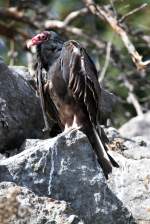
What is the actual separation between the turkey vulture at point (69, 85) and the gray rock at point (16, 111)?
12cm

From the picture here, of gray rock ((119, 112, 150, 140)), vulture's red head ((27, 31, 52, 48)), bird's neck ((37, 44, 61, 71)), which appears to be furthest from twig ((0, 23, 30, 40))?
bird's neck ((37, 44, 61, 71))

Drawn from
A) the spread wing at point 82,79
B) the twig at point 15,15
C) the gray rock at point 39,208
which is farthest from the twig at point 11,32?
the gray rock at point 39,208

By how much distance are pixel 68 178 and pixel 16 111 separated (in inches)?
49.2

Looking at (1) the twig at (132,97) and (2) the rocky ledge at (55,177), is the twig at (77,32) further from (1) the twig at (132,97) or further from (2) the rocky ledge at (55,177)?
(2) the rocky ledge at (55,177)

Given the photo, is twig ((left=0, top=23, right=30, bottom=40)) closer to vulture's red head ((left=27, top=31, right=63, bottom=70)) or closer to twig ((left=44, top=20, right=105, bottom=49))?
twig ((left=44, top=20, right=105, bottom=49))

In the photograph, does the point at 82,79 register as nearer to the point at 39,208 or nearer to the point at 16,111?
the point at 16,111

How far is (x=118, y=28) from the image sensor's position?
8.52 meters

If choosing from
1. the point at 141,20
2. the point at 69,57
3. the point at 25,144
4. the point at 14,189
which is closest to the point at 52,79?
the point at 69,57

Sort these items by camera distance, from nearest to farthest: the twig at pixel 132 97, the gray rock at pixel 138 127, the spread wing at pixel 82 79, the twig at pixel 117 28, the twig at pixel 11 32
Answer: the spread wing at pixel 82 79 → the twig at pixel 117 28 → the gray rock at pixel 138 127 → the twig at pixel 132 97 → the twig at pixel 11 32

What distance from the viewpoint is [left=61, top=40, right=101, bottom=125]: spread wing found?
638 centimetres

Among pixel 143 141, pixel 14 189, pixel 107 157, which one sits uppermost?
pixel 14 189

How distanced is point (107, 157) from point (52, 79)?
101cm

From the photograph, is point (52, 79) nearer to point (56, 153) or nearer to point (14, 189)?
point (56, 153)

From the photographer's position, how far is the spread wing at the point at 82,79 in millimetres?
6379
